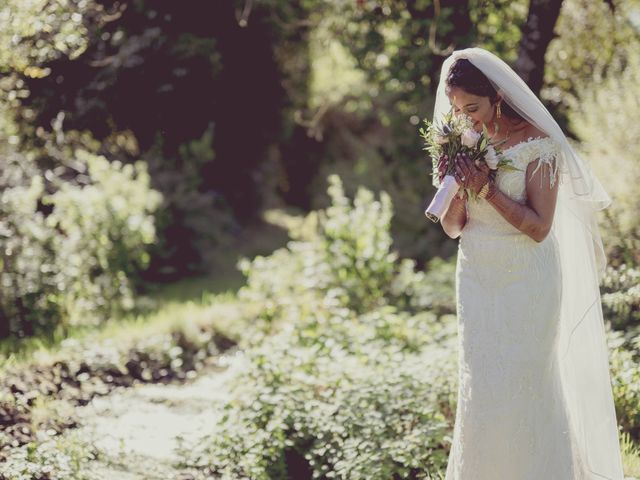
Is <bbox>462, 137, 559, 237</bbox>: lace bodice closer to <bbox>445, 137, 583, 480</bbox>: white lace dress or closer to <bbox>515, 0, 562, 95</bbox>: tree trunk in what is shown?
<bbox>445, 137, 583, 480</bbox>: white lace dress

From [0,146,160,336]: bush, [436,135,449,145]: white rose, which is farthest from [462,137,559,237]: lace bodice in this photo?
[0,146,160,336]: bush

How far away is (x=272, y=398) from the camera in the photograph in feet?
14.4

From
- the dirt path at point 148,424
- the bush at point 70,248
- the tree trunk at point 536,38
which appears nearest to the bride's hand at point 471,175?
the dirt path at point 148,424

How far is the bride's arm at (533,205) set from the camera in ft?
9.87

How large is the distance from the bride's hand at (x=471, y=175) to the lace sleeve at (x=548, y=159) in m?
0.21

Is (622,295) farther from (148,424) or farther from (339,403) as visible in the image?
(148,424)

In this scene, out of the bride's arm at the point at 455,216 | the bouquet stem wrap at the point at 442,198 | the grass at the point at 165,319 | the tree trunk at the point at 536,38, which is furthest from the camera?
the grass at the point at 165,319

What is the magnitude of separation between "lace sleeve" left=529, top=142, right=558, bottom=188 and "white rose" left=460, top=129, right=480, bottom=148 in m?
0.26

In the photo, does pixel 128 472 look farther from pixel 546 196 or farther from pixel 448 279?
pixel 448 279

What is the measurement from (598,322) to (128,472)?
264 centimetres

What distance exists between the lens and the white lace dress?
123 inches

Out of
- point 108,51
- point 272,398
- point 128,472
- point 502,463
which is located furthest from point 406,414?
point 108,51

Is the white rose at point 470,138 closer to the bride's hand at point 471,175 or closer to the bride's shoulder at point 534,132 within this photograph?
the bride's hand at point 471,175

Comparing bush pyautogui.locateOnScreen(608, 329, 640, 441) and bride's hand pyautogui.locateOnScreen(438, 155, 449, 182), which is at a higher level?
bride's hand pyautogui.locateOnScreen(438, 155, 449, 182)
